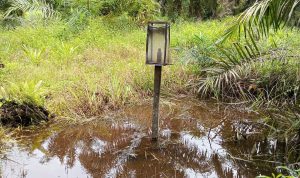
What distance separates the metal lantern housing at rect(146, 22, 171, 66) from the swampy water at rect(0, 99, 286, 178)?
0.95 meters

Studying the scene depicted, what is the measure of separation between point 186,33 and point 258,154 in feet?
18.4

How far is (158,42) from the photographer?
13.6 feet

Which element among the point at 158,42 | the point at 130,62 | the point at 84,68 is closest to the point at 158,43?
the point at 158,42

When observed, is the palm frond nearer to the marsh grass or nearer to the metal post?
the metal post

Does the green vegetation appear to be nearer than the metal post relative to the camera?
No

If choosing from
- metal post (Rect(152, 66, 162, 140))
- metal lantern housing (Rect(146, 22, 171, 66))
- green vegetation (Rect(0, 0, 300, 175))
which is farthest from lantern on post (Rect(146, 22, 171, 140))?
green vegetation (Rect(0, 0, 300, 175))

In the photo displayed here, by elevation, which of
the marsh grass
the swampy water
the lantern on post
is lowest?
the swampy water

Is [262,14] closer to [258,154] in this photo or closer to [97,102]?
[258,154]

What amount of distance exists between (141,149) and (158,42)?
1.18 meters

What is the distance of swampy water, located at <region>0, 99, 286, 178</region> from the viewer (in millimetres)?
3760

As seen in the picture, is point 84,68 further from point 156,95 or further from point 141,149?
point 141,149

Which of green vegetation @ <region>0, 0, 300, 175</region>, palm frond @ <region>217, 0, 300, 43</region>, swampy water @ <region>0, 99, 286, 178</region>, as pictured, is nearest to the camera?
swampy water @ <region>0, 99, 286, 178</region>

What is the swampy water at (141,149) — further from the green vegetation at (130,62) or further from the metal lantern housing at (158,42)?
the metal lantern housing at (158,42)

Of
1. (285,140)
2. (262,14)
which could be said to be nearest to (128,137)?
(285,140)
